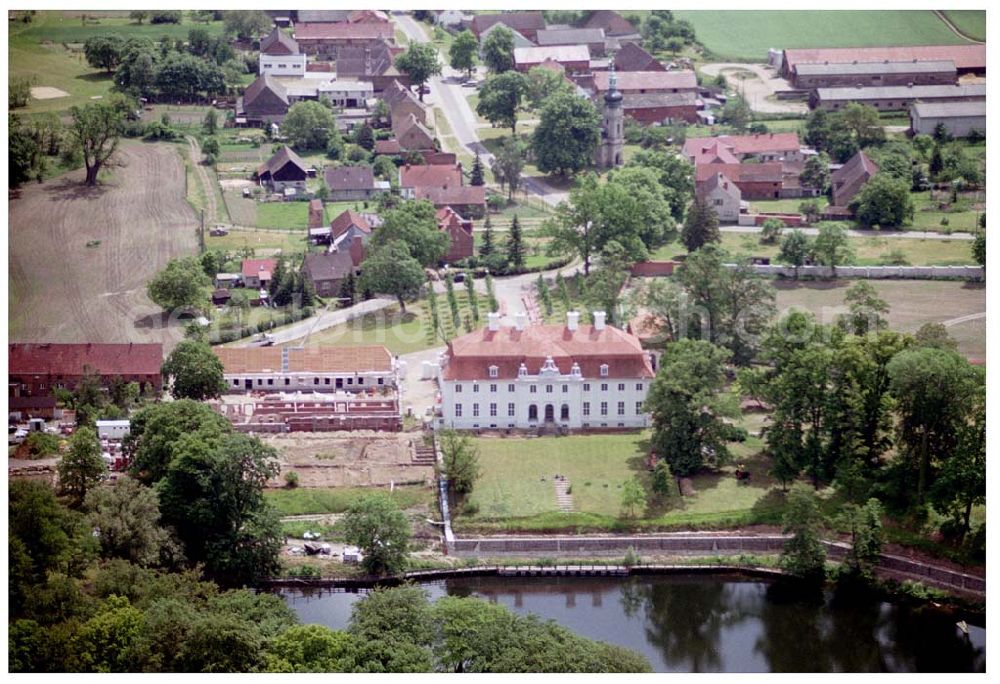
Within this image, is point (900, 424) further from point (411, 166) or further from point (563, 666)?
point (411, 166)

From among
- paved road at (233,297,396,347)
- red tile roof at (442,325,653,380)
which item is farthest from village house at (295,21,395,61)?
red tile roof at (442,325,653,380)

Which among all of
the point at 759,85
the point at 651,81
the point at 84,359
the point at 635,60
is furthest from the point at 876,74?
the point at 84,359

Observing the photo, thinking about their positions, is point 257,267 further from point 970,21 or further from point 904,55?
point 970,21

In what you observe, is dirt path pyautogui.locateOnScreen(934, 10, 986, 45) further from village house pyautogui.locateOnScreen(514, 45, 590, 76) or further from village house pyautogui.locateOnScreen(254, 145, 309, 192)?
village house pyautogui.locateOnScreen(254, 145, 309, 192)

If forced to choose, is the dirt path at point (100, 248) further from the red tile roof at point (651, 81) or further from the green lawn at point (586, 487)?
the red tile roof at point (651, 81)

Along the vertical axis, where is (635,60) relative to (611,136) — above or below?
above

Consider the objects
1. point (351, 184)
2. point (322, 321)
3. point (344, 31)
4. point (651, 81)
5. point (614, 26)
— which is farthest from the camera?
point (614, 26)

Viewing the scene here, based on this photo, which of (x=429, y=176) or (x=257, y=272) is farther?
(x=429, y=176)
